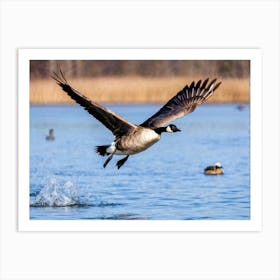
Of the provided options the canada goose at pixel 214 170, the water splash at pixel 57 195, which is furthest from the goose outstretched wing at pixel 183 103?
the canada goose at pixel 214 170

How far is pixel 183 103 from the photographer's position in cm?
1133

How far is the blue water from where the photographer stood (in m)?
11.2

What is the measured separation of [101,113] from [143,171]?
2554 mm

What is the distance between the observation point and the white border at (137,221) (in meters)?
10.8

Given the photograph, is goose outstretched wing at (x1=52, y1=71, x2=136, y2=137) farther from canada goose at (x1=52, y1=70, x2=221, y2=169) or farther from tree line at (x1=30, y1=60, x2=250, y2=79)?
tree line at (x1=30, y1=60, x2=250, y2=79)

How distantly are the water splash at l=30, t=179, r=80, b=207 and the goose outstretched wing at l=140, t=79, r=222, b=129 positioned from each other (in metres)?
1.06

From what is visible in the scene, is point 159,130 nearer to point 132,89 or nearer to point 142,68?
point 142,68

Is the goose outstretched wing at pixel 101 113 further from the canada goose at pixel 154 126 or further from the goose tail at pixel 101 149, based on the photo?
the goose tail at pixel 101 149

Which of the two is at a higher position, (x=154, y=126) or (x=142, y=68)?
(x=142, y=68)

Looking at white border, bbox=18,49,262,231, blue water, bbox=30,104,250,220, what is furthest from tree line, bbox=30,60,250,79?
blue water, bbox=30,104,250,220

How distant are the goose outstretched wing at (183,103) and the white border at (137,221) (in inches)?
A: 20.3

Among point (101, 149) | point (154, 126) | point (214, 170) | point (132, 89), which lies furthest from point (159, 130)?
point (214, 170)
